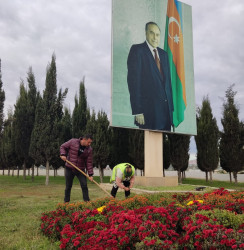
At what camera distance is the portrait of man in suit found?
14664 mm

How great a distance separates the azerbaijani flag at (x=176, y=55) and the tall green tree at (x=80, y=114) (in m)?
8.52

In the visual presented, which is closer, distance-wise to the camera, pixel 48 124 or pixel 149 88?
pixel 149 88

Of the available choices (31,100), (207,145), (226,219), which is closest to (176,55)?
(207,145)

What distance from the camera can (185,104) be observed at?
55.4 ft

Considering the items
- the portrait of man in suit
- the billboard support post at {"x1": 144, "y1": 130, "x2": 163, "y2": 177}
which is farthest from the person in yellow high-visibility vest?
the billboard support post at {"x1": 144, "y1": 130, "x2": 163, "y2": 177}

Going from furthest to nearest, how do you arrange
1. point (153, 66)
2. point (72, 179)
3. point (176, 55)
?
point (176, 55) → point (153, 66) → point (72, 179)

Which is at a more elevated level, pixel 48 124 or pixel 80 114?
pixel 80 114

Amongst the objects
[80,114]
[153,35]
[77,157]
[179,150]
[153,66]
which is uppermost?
[153,35]

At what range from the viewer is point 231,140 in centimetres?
2000

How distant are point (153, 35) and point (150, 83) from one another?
303 centimetres

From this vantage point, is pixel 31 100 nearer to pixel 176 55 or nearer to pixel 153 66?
pixel 153 66

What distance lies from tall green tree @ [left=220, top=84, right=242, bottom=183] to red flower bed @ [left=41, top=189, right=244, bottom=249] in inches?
644

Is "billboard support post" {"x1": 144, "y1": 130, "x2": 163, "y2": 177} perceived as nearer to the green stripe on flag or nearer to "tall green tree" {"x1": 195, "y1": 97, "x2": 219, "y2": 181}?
the green stripe on flag

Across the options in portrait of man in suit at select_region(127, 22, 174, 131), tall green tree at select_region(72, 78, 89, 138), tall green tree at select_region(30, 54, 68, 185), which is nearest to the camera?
portrait of man in suit at select_region(127, 22, 174, 131)
